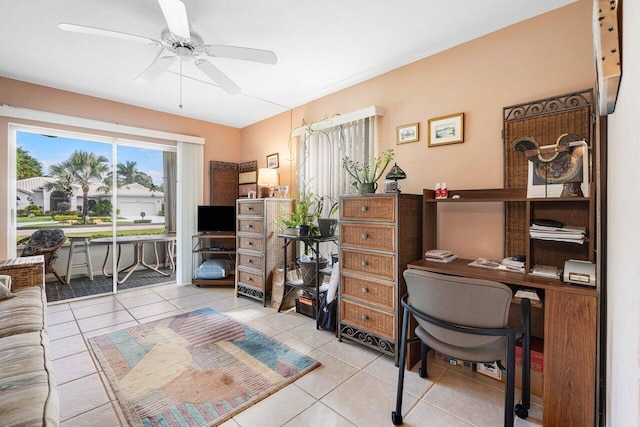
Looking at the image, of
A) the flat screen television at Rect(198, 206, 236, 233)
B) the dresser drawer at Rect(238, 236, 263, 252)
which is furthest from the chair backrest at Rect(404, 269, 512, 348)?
Result: the flat screen television at Rect(198, 206, 236, 233)

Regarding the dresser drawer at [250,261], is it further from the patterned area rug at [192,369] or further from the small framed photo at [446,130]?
the small framed photo at [446,130]

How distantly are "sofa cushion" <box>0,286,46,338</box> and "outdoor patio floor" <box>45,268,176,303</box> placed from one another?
1.74 m

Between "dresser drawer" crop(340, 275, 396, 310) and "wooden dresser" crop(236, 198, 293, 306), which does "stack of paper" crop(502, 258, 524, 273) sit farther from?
"wooden dresser" crop(236, 198, 293, 306)

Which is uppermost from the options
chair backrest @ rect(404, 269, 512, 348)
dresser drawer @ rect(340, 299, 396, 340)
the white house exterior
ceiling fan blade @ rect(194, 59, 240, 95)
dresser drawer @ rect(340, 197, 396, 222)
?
ceiling fan blade @ rect(194, 59, 240, 95)

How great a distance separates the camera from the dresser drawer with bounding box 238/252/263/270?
3.64 m

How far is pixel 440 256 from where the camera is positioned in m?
2.25

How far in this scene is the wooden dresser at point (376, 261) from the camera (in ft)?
7.34

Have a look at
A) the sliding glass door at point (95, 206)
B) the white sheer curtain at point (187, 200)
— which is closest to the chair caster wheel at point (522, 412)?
the white sheer curtain at point (187, 200)

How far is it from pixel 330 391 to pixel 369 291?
2.65 feet

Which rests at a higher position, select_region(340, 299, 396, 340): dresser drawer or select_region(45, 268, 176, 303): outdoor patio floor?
select_region(340, 299, 396, 340): dresser drawer

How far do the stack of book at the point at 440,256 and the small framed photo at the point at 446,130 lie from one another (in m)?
0.94

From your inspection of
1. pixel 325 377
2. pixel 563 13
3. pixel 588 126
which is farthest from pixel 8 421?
pixel 563 13

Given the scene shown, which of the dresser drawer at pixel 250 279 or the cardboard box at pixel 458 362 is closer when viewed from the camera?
the cardboard box at pixel 458 362

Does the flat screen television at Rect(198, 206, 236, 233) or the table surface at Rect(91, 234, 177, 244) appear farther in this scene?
the flat screen television at Rect(198, 206, 236, 233)
